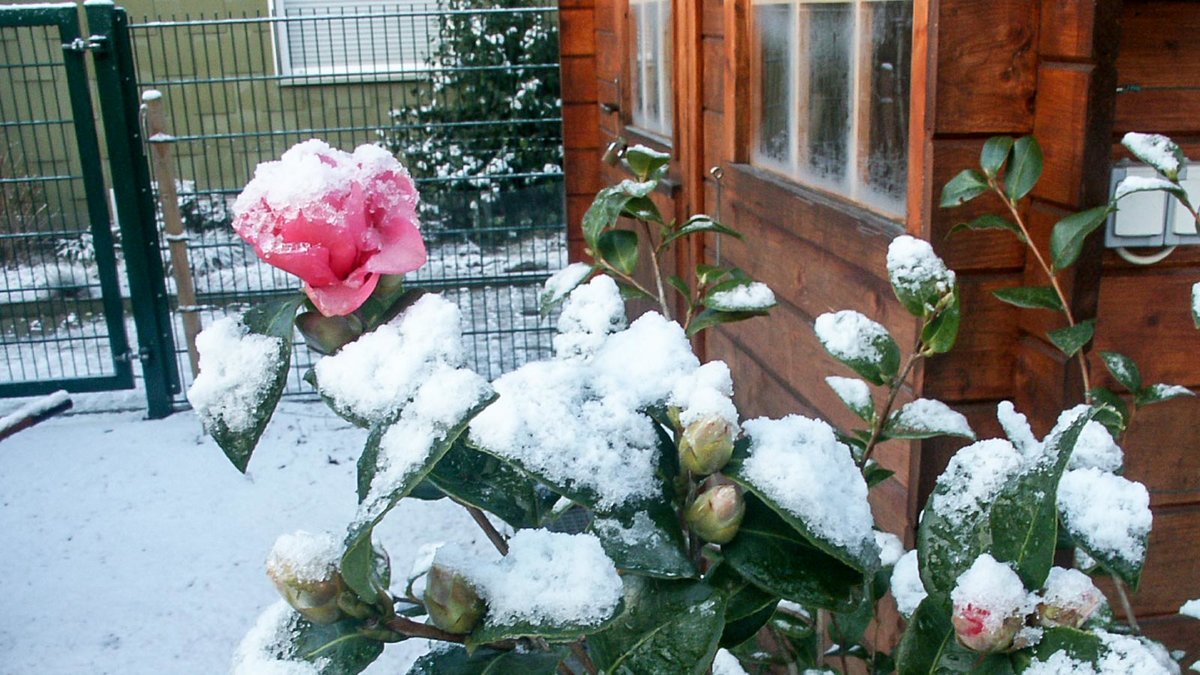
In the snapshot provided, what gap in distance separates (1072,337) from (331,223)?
0.84 metres

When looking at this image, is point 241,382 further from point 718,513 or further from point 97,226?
point 97,226

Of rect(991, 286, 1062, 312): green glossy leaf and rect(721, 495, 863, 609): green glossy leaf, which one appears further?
rect(991, 286, 1062, 312): green glossy leaf

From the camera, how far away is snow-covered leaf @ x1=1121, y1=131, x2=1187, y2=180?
1046 millimetres

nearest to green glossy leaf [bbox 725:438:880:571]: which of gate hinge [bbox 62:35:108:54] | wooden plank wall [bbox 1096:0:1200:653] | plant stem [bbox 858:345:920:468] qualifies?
plant stem [bbox 858:345:920:468]

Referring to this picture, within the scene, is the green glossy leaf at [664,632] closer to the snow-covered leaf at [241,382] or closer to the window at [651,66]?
the snow-covered leaf at [241,382]

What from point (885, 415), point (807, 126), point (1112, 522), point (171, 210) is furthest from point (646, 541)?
point (171, 210)

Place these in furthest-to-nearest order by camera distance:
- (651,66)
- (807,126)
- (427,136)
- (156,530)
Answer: (427,136)
(156,530)
(651,66)
(807,126)

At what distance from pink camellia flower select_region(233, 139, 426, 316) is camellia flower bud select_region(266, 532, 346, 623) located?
13cm

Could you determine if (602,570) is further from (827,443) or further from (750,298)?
(750,298)

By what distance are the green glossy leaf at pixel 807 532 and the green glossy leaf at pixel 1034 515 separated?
0.07 metres

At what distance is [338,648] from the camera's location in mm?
653

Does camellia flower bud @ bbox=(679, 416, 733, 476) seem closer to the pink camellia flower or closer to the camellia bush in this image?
the camellia bush

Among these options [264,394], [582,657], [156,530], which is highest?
[264,394]

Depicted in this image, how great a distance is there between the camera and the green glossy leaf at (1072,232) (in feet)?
3.64
